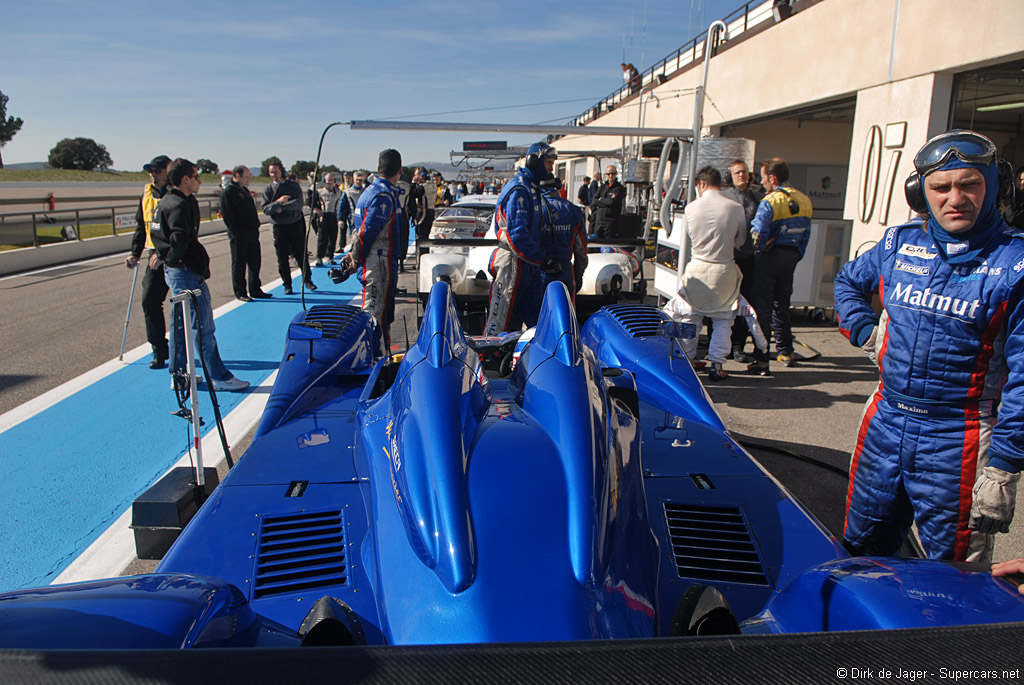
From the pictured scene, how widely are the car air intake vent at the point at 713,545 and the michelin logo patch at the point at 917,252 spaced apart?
1.15 metres

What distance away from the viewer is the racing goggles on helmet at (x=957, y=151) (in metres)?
2.19

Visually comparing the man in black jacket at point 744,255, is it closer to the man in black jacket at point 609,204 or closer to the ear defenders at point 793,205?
the ear defenders at point 793,205

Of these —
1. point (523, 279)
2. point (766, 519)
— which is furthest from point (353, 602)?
point (523, 279)

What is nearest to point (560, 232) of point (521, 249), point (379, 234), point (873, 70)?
point (521, 249)

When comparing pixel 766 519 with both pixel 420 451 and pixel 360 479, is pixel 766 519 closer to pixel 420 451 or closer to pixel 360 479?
pixel 420 451

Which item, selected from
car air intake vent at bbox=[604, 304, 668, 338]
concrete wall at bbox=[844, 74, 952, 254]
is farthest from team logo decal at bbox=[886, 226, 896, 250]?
concrete wall at bbox=[844, 74, 952, 254]

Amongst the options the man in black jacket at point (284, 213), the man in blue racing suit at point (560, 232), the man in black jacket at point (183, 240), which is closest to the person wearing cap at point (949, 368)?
the man in blue racing suit at point (560, 232)

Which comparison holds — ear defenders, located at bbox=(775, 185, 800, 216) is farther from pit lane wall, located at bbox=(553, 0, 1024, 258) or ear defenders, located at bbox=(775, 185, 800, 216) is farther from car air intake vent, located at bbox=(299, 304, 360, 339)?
car air intake vent, located at bbox=(299, 304, 360, 339)

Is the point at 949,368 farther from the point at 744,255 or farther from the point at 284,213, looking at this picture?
the point at 284,213

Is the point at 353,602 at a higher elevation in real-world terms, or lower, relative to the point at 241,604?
lower

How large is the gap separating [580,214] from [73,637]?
532 cm

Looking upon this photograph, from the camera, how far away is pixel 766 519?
2428 mm

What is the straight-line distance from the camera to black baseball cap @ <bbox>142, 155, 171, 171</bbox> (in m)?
6.16

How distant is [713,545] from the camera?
89.6 inches
